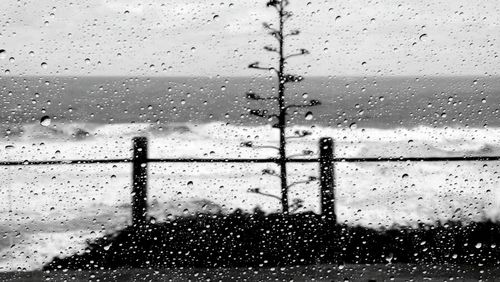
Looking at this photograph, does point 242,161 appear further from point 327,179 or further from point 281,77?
point 281,77

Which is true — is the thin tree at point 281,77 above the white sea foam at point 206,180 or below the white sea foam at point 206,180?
above

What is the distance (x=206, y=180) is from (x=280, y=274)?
1.28ft

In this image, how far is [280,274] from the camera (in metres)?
1.15

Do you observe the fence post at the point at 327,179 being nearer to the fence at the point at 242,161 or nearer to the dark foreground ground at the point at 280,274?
the fence at the point at 242,161

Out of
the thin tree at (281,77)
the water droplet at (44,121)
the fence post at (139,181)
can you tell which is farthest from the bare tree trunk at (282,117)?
the water droplet at (44,121)

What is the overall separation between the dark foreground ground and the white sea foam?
10cm

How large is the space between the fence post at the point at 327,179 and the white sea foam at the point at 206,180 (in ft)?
0.18

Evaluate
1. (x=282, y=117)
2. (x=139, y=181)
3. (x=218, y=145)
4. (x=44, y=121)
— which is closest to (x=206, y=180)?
(x=218, y=145)

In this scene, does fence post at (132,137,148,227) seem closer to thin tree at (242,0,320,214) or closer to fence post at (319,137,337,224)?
thin tree at (242,0,320,214)

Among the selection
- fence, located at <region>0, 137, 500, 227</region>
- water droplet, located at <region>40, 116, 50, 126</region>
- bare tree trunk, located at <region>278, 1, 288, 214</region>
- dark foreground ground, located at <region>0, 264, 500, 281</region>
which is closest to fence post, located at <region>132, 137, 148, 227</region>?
fence, located at <region>0, 137, 500, 227</region>

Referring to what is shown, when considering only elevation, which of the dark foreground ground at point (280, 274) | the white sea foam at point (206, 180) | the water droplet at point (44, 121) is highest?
the water droplet at point (44, 121)

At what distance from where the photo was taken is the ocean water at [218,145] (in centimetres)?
126

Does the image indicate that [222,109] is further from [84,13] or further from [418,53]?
[418,53]

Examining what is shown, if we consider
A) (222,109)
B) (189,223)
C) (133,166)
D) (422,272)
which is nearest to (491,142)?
(422,272)
